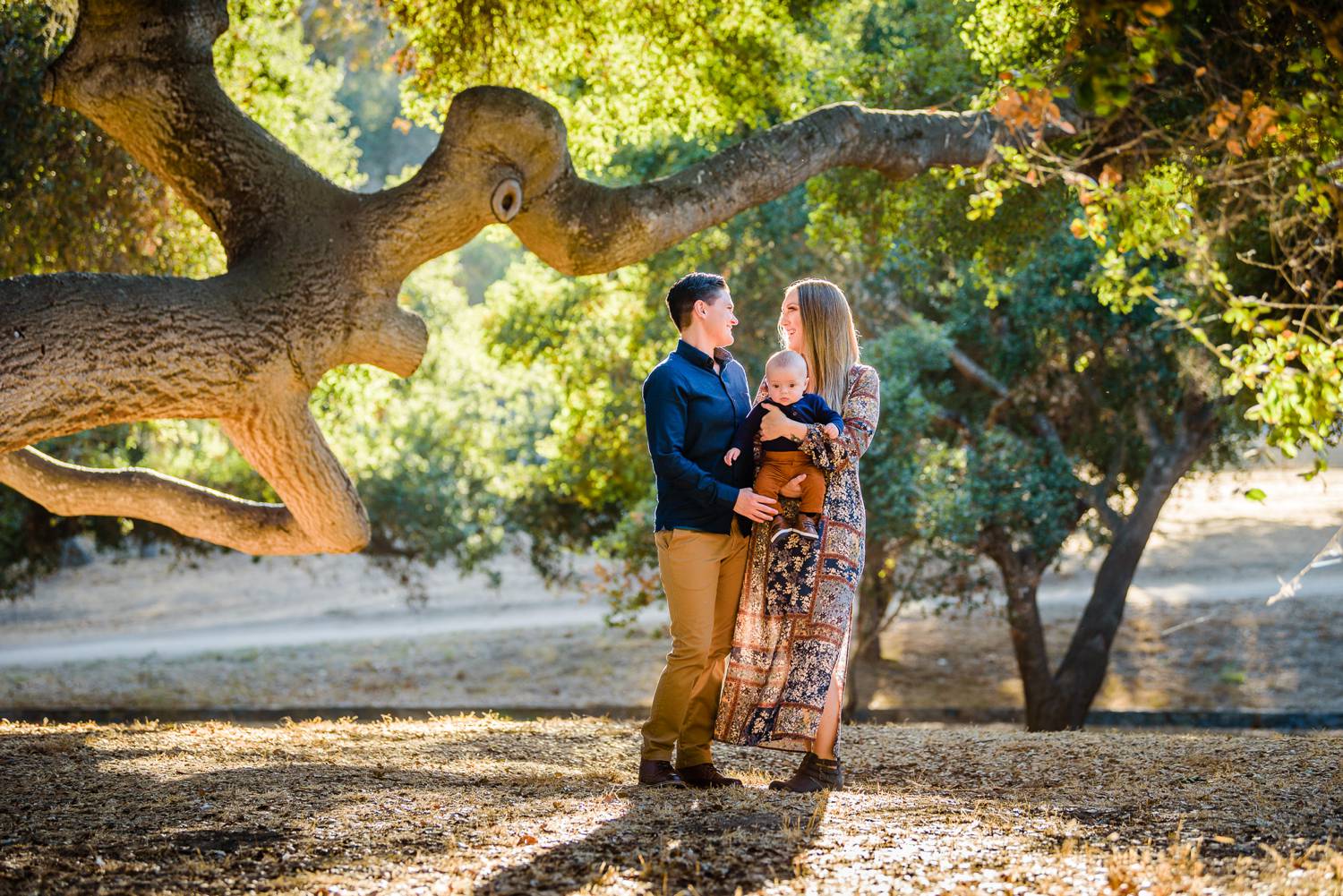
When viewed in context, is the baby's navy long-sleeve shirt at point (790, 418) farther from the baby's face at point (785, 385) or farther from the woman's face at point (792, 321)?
the woman's face at point (792, 321)

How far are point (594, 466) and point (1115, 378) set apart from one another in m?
6.01

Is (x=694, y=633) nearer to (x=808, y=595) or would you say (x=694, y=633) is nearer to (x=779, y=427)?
(x=808, y=595)

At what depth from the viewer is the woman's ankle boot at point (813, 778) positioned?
537 cm

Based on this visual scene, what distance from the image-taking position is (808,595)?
5262 mm

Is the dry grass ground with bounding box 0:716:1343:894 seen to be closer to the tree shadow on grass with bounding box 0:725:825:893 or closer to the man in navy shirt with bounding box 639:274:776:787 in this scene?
the tree shadow on grass with bounding box 0:725:825:893

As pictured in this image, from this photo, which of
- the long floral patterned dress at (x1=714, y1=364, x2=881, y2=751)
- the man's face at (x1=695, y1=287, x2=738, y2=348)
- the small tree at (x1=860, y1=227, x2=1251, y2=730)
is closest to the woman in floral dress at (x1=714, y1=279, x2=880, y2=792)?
the long floral patterned dress at (x1=714, y1=364, x2=881, y2=751)

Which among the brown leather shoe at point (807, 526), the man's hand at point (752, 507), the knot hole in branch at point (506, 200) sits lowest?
the brown leather shoe at point (807, 526)

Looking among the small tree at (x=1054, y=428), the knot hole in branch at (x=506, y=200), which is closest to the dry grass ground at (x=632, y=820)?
the knot hole in branch at (x=506, y=200)

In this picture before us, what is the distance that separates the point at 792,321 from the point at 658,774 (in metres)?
2.04

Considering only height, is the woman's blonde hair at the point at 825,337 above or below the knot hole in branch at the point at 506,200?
below

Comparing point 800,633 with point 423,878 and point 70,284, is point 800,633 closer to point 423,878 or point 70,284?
point 423,878

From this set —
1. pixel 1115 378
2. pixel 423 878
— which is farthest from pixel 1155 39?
pixel 1115 378

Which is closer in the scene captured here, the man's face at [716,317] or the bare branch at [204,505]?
the man's face at [716,317]

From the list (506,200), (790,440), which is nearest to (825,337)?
(790,440)
